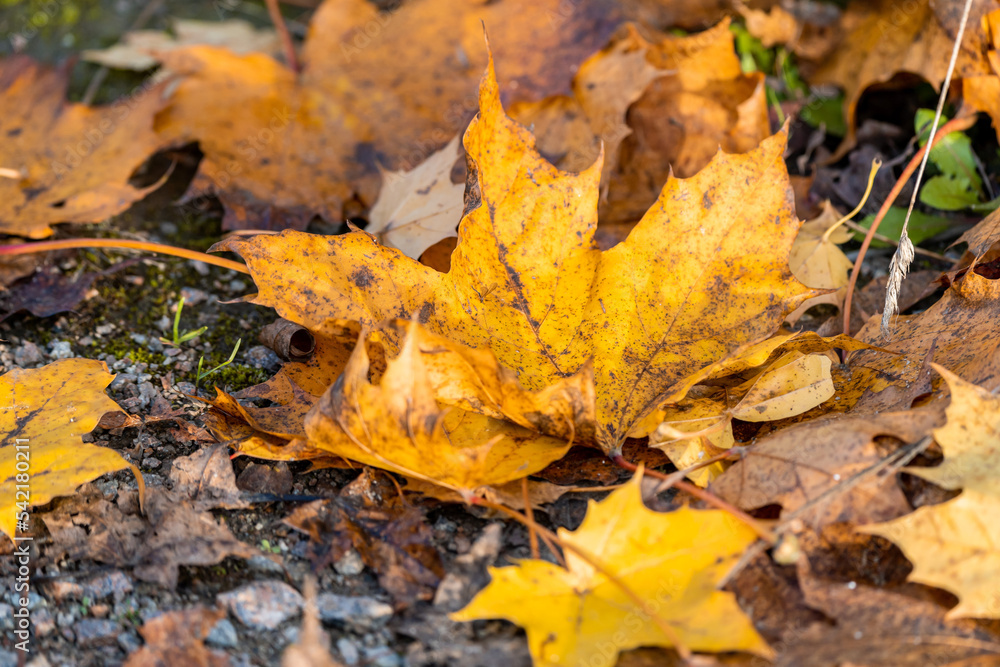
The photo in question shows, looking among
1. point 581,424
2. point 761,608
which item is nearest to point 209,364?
point 581,424

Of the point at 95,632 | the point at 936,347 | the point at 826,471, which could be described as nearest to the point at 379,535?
the point at 95,632

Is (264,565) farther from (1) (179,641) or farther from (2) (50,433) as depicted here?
(2) (50,433)

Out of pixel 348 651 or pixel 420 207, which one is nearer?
pixel 348 651

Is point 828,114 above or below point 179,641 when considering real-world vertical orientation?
above

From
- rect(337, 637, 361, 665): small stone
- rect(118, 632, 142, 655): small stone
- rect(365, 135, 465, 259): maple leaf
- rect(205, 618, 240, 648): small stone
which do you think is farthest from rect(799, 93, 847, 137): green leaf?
rect(118, 632, 142, 655): small stone

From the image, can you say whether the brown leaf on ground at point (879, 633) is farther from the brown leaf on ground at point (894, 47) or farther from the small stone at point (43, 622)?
the brown leaf on ground at point (894, 47)

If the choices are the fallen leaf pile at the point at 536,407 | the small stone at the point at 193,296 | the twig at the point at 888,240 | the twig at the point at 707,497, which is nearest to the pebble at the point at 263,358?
the fallen leaf pile at the point at 536,407

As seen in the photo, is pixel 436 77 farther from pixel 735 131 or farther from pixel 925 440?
pixel 925 440
